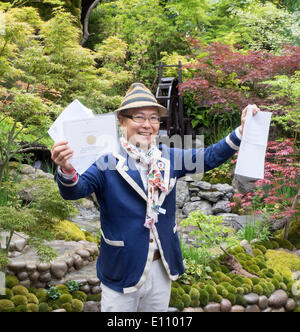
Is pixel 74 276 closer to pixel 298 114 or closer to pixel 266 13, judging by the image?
pixel 298 114

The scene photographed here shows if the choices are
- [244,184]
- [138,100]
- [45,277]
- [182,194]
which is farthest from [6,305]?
[182,194]

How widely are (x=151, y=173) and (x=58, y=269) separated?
2.02 m

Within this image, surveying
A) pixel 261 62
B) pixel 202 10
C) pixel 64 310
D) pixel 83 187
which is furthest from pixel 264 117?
pixel 202 10

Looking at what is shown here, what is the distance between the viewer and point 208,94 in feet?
25.2

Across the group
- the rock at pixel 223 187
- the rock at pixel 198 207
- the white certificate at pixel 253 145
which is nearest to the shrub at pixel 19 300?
the white certificate at pixel 253 145

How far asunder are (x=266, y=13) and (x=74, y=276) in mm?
8861

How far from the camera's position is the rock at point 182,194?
756 cm

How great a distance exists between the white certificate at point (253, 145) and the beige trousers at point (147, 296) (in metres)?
0.70

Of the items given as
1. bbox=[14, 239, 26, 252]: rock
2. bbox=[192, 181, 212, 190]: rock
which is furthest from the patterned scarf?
bbox=[192, 181, 212, 190]: rock

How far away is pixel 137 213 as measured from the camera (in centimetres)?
200

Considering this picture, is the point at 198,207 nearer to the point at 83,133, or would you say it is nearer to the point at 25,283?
the point at 25,283

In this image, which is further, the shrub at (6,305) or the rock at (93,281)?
the rock at (93,281)

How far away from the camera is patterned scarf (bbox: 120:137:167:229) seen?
6.55 feet

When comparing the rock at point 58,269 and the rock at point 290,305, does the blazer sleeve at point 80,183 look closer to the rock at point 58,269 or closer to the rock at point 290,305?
the rock at point 58,269
